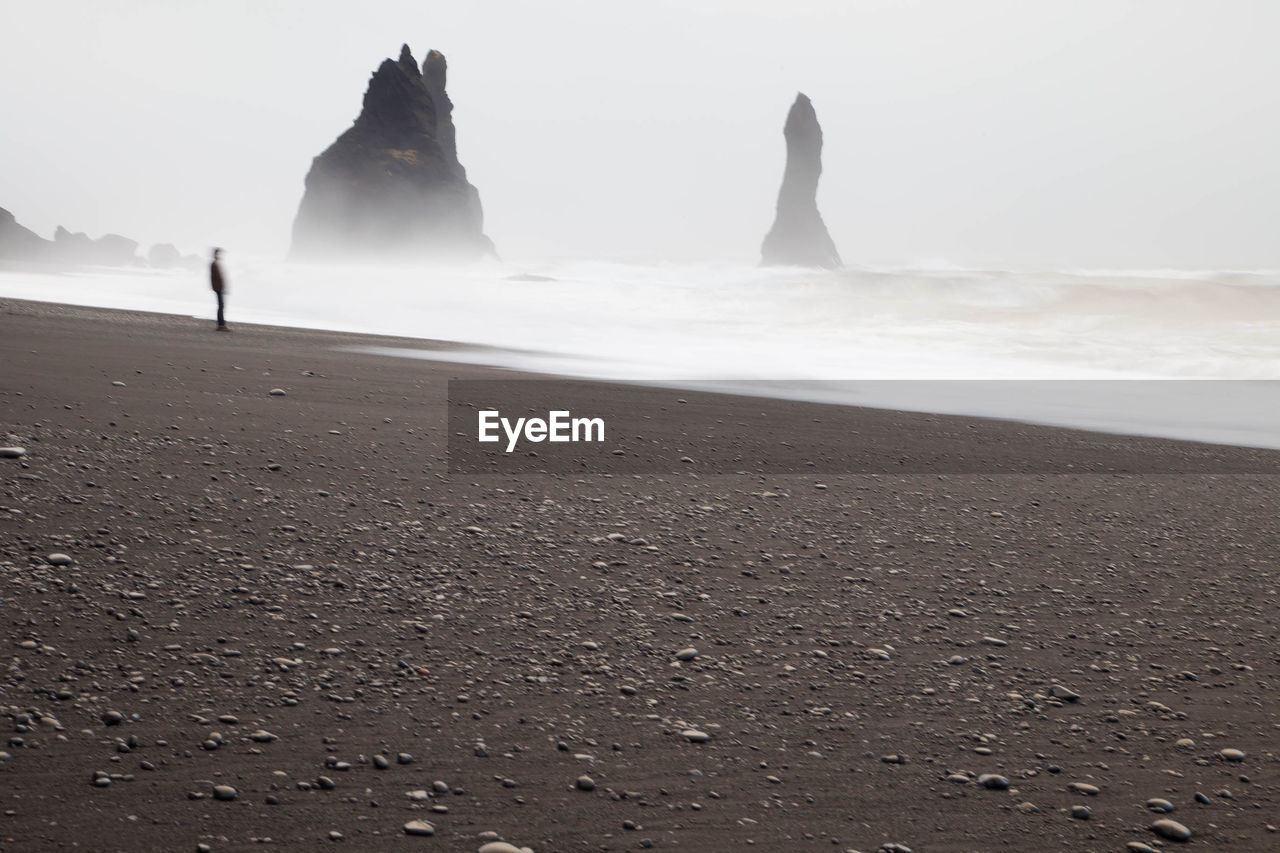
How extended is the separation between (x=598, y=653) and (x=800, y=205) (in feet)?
483

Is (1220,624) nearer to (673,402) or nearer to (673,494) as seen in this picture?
(673,494)

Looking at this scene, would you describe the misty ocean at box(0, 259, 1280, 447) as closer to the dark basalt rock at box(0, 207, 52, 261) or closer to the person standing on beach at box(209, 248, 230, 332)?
the person standing on beach at box(209, 248, 230, 332)

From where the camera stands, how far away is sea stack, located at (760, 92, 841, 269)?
14638 centimetres

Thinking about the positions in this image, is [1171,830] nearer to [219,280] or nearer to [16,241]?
[219,280]

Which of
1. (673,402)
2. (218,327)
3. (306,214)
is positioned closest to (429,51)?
(306,214)

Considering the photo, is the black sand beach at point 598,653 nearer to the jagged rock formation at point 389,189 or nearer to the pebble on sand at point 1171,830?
the pebble on sand at point 1171,830

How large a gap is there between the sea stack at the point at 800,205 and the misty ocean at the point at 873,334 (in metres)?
87.3

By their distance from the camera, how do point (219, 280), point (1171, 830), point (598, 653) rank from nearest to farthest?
point (1171, 830), point (598, 653), point (219, 280)

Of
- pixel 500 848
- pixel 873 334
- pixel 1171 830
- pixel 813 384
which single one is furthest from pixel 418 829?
pixel 873 334

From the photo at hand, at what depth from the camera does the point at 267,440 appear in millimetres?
8711

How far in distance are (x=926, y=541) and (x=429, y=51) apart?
12935cm

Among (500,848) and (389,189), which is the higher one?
(389,189)

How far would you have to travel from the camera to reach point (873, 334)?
3600 cm

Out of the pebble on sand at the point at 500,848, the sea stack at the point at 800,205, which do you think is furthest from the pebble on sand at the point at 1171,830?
the sea stack at the point at 800,205
